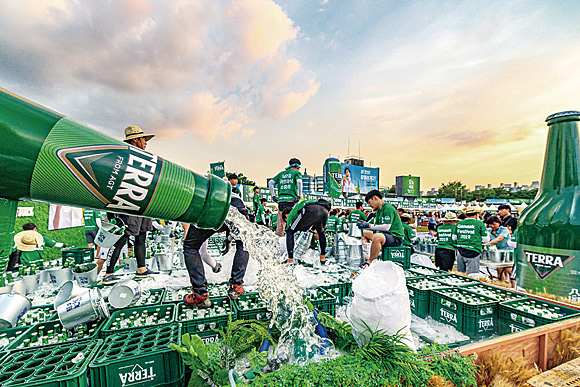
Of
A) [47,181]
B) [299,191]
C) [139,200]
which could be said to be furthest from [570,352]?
[299,191]

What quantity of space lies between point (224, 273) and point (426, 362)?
148 inches

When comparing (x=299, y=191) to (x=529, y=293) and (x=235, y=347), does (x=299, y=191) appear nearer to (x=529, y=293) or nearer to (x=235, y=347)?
(x=529, y=293)

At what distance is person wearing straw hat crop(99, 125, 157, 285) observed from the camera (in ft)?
11.9

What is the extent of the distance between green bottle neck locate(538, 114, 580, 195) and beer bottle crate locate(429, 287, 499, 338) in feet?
4.29

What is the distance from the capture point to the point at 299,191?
258 inches

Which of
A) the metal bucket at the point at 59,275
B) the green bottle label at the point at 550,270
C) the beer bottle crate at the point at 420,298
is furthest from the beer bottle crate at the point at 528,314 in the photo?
the metal bucket at the point at 59,275

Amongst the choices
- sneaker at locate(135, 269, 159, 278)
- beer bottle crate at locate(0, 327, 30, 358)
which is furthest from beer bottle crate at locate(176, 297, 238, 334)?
sneaker at locate(135, 269, 159, 278)

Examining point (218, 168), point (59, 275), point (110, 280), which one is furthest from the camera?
point (218, 168)

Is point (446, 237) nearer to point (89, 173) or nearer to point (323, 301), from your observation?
point (323, 301)

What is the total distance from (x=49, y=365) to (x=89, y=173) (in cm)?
116

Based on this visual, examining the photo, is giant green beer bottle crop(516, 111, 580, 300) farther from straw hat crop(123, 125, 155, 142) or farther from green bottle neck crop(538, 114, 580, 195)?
straw hat crop(123, 125, 155, 142)

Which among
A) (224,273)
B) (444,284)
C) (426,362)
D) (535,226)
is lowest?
(224,273)

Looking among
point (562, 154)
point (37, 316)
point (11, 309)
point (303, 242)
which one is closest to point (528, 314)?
point (562, 154)

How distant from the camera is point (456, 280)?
3.23 meters
